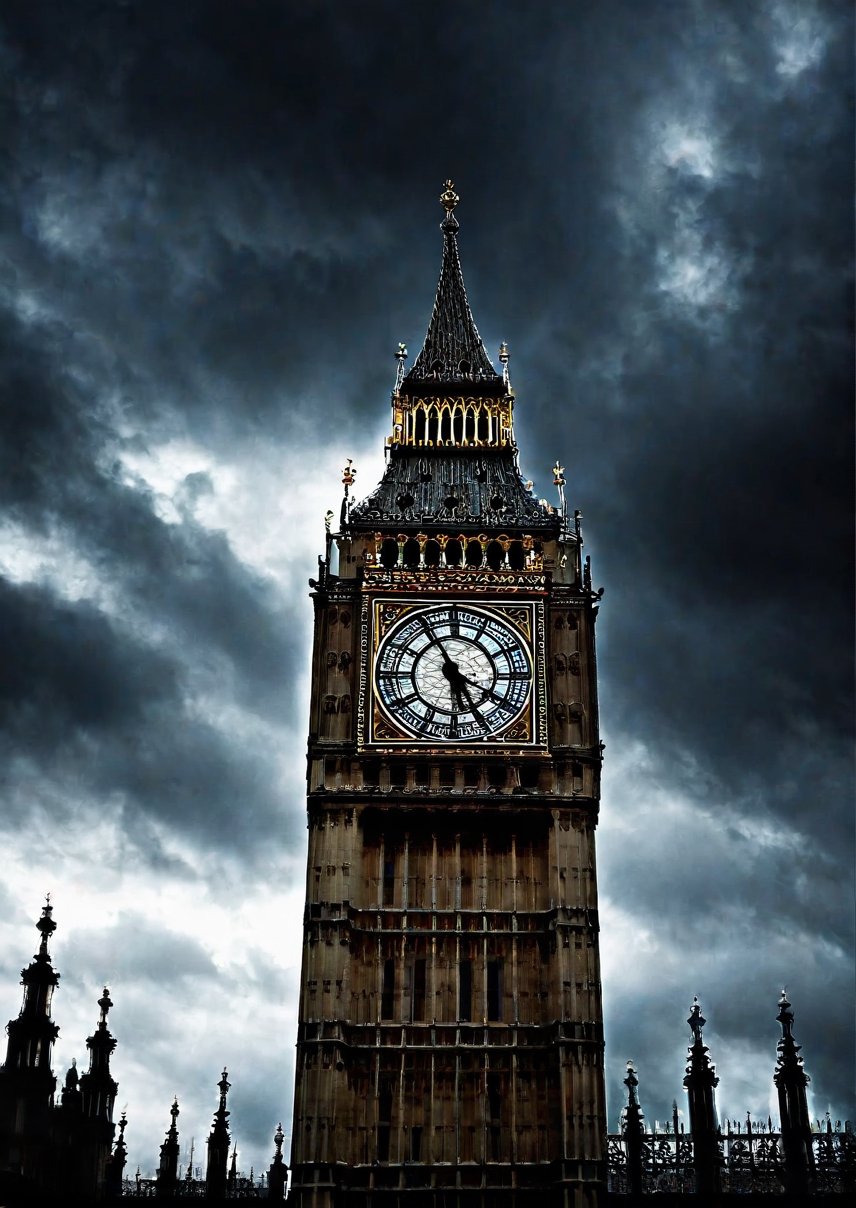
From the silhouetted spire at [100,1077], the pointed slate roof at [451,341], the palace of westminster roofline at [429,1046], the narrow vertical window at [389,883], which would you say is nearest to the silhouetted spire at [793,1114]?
the palace of westminster roofline at [429,1046]

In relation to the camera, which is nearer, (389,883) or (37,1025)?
(37,1025)

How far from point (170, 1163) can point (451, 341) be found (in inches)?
1545

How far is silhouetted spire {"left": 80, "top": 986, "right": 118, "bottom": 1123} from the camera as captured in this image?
6197cm

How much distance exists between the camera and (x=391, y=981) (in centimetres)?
6297

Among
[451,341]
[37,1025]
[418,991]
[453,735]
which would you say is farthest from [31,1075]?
[451,341]

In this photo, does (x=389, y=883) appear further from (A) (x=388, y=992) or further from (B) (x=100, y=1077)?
(B) (x=100, y=1077)

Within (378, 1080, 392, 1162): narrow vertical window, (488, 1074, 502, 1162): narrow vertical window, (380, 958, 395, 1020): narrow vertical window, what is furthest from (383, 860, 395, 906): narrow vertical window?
(488, 1074, 502, 1162): narrow vertical window

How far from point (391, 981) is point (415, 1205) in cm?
752

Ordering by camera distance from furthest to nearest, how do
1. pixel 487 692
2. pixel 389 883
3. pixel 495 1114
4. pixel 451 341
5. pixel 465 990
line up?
pixel 451 341
pixel 487 692
pixel 389 883
pixel 465 990
pixel 495 1114

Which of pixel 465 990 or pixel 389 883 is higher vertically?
pixel 389 883

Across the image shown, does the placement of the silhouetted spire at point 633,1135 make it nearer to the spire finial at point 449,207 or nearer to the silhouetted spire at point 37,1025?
the silhouetted spire at point 37,1025

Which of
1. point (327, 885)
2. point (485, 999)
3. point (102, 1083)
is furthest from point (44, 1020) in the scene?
point (485, 999)

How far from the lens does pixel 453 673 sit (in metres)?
68.6

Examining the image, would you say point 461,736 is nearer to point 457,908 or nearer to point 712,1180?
point 457,908
